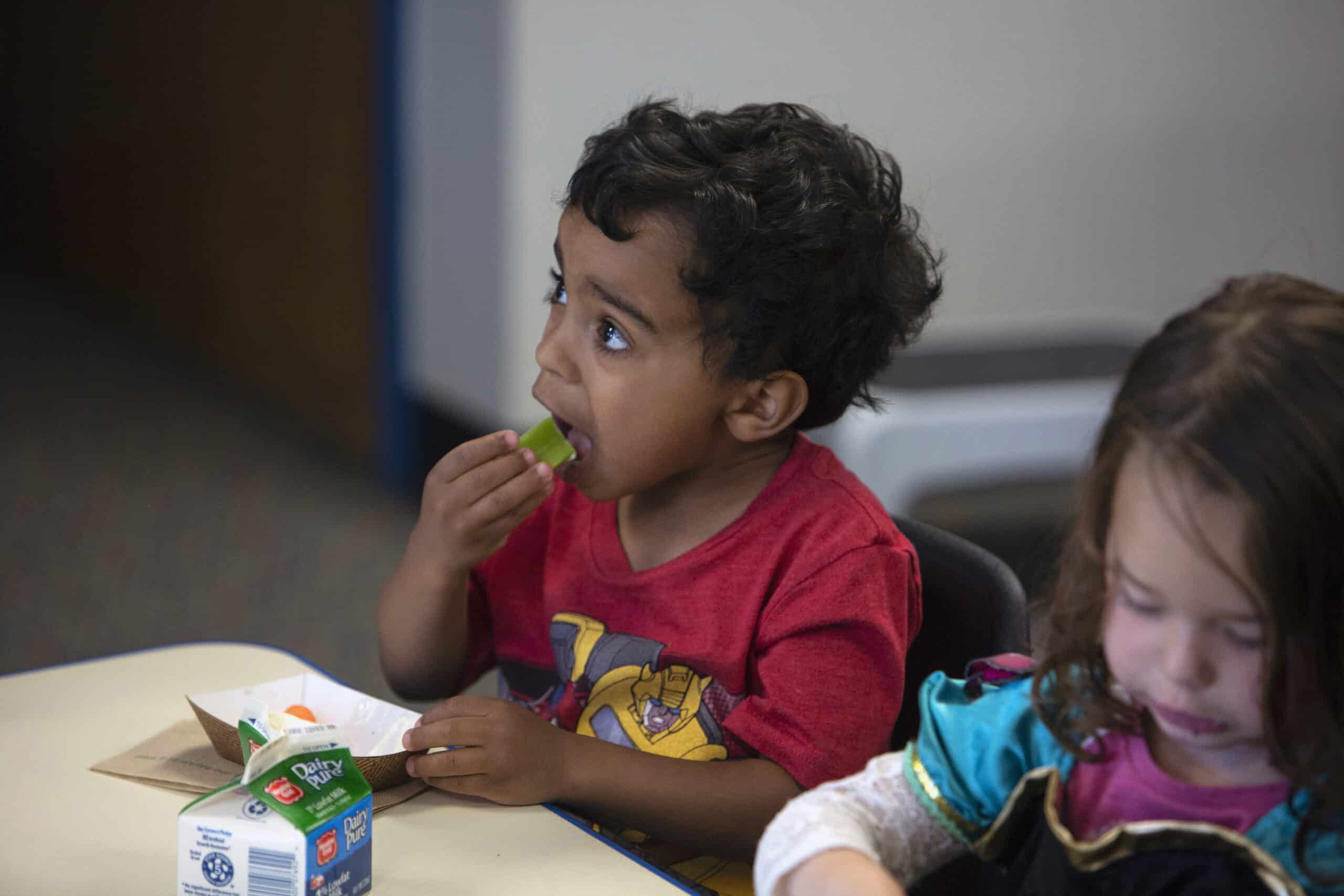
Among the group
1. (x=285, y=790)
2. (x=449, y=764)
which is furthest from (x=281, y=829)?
(x=449, y=764)

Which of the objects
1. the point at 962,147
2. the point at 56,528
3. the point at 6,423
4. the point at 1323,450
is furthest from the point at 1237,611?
the point at 6,423

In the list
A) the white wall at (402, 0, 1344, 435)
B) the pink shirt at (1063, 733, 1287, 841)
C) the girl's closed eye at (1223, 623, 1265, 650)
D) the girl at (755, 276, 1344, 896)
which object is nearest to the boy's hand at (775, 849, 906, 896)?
the girl at (755, 276, 1344, 896)

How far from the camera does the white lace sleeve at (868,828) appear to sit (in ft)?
2.52

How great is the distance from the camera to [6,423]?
13.8 ft

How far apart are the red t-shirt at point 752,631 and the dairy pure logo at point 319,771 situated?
33 centimetres

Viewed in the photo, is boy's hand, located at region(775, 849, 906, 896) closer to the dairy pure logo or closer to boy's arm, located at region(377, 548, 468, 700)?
the dairy pure logo

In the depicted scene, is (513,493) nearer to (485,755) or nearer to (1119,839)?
(485,755)

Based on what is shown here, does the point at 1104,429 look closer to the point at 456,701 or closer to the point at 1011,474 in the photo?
the point at 456,701

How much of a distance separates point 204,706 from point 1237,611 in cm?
70

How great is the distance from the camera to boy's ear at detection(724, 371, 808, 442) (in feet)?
3.76

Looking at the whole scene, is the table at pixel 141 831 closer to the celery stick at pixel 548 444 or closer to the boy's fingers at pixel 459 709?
the boy's fingers at pixel 459 709

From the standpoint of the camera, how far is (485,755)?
94 cm

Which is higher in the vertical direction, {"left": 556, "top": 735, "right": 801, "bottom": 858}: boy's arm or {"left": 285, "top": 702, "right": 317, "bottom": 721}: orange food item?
{"left": 285, "top": 702, "right": 317, "bottom": 721}: orange food item

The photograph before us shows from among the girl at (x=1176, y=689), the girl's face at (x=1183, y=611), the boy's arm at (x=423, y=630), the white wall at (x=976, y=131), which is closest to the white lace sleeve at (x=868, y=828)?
the girl at (x=1176, y=689)
